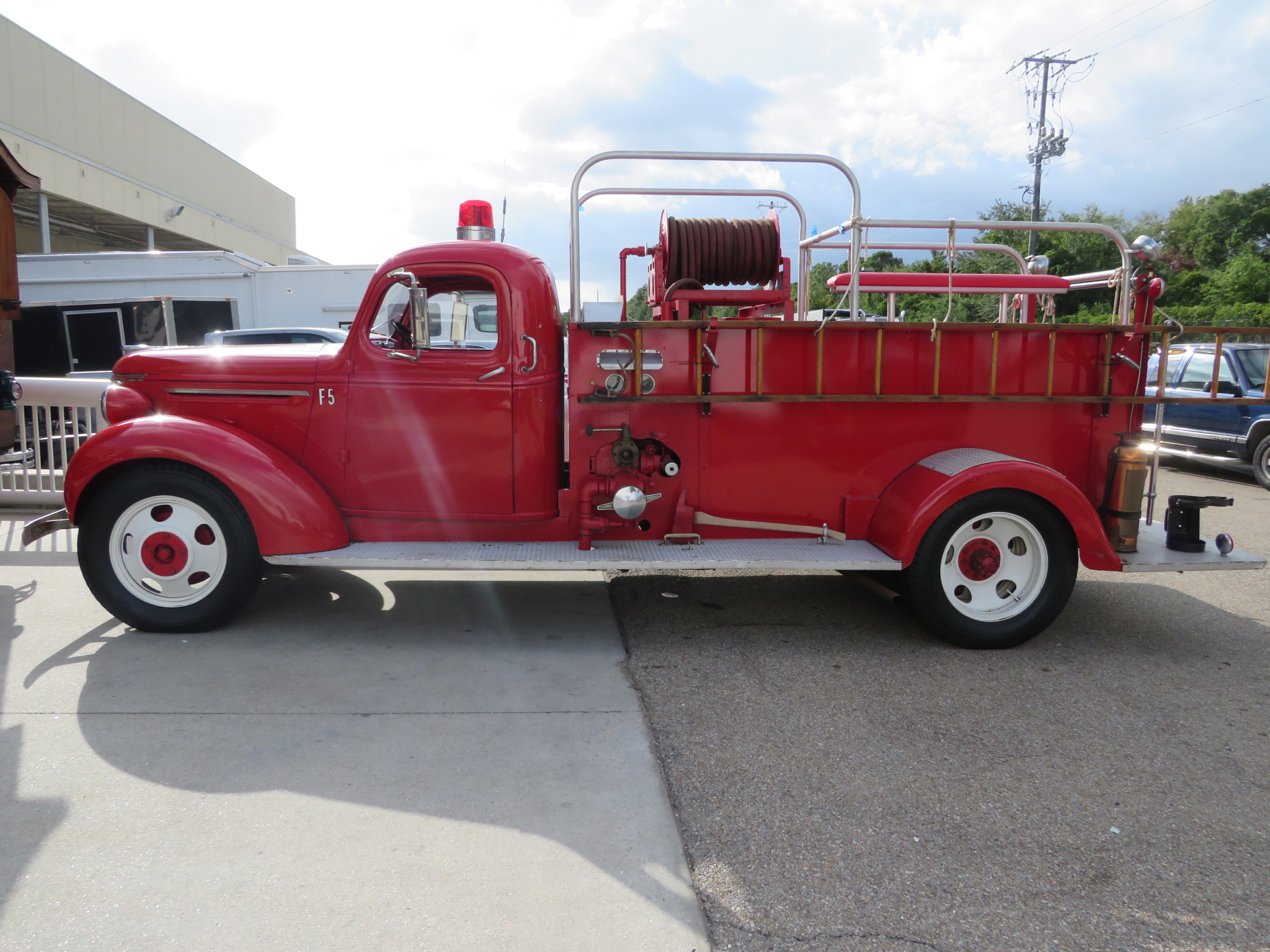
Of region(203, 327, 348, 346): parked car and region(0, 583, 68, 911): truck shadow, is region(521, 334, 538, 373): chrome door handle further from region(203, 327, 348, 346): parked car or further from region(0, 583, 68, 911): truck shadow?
region(203, 327, 348, 346): parked car

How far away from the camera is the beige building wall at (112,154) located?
21531mm

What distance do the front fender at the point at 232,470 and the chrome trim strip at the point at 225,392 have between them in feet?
1.05

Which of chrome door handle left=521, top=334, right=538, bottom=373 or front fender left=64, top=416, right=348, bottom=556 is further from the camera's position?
chrome door handle left=521, top=334, right=538, bottom=373

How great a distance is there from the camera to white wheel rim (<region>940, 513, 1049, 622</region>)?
450 centimetres

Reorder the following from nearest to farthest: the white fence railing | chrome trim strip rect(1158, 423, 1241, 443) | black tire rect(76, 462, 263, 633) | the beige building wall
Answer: black tire rect(76, 462, 263, 633)
the white fence railing
chrome trim strip rect(1158, 423, 1241, 443)
the beige building wall

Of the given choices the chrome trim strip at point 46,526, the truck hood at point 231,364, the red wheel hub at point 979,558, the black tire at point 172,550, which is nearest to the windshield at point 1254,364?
the red wheel hub at point 979,558

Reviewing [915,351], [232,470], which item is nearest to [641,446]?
[915,351]

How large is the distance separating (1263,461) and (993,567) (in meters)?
8.22

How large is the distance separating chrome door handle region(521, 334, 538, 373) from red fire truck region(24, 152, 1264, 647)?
18 mm

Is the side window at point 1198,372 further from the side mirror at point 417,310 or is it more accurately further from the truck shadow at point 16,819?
the truck shadow at point 16,819

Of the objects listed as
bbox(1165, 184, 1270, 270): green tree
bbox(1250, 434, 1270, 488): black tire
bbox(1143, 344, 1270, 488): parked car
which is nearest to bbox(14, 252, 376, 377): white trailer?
bbox(1143, 344, 1270, 488): parked car

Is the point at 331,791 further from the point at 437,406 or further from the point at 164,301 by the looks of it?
the point at 164,301

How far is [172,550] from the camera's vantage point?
4.48m

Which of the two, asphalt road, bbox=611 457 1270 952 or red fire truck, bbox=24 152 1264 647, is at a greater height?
red fire truck, bbox=24 152 1264 647
